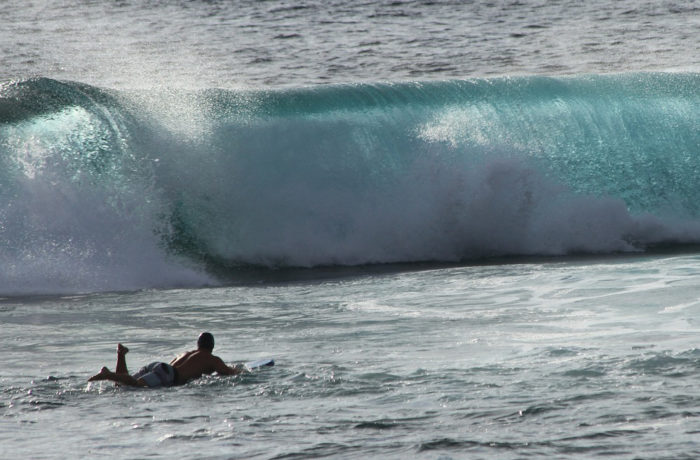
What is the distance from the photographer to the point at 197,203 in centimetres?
1340

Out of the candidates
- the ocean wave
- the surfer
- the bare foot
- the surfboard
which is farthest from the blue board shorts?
the ocean wave

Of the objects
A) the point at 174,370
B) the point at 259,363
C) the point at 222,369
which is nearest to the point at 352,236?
the point at 259,363

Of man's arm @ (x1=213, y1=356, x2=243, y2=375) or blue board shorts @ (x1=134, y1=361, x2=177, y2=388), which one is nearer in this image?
blue board shorts @ (x1=134, y1=361, x2=177, y2=388)

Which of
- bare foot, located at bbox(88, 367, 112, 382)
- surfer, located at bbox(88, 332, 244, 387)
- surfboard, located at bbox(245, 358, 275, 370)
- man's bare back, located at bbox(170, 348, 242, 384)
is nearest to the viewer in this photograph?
bare foot, located at bbox(88, 367, 112, 382)

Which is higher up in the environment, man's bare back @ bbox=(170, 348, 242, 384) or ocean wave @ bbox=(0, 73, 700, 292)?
ocean wave @ bbox=(0, 73, 700, 292)

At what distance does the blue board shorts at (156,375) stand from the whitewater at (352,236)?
13cm

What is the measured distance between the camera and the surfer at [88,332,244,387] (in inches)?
277

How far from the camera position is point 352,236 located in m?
13.8

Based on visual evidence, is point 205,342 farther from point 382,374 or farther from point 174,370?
point 382,374

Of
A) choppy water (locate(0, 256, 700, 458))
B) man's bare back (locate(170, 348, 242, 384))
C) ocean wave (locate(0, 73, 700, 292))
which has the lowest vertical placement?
choppy water (locate(0, 256, 700, 458))

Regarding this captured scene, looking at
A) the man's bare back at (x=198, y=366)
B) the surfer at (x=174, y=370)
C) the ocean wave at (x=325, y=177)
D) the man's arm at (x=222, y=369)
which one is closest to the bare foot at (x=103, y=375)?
the surfer at (x=174, y=370)

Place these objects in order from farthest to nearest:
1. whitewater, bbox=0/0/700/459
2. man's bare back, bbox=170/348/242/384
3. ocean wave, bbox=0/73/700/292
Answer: ocean wave, bbox=0/73/700/292, man's bare back, bbox=170/348/242/384, whitewater, bbox=0/0/700/459

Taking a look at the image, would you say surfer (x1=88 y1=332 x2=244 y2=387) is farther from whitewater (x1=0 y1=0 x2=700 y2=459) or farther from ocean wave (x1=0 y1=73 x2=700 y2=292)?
ocean wave (x1=0 y1=73 x2=700 y2=292)

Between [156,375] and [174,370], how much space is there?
0.15 meters
